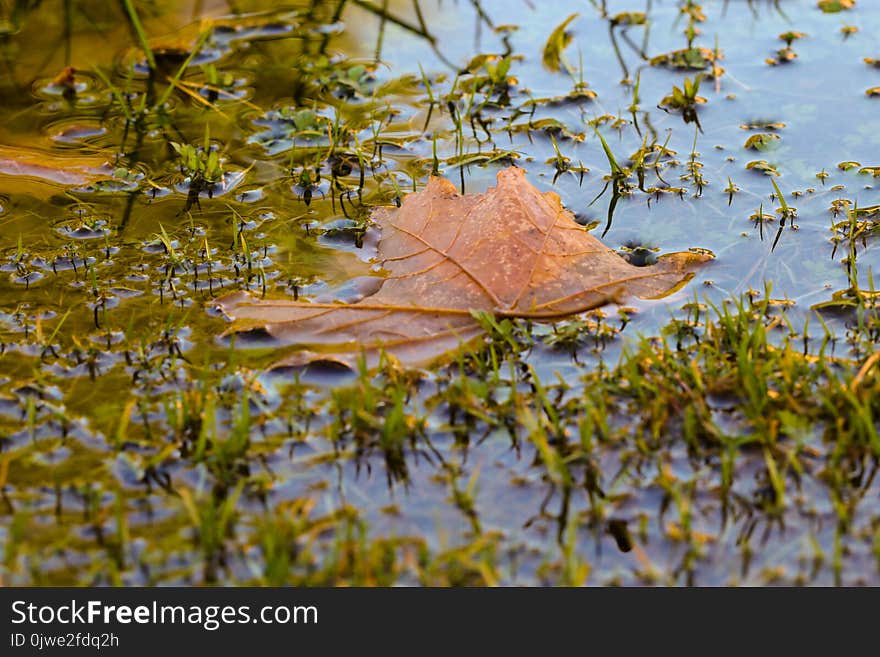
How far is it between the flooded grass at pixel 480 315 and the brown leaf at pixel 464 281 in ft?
0.20

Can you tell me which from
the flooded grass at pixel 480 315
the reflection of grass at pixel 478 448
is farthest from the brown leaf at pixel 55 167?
the reflection of grass at pixel 478 448

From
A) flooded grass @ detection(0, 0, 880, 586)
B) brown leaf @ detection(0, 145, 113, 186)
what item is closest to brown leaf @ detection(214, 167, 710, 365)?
flooded grass @ detection(0, 0, 880, 586)

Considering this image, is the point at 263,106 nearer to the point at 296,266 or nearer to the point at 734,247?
the point at 296,266

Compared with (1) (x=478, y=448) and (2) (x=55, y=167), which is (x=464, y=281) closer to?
(1) (x=478, y=448)

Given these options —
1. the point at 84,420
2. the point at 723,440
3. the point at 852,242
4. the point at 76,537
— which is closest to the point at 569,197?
the point at 852,242

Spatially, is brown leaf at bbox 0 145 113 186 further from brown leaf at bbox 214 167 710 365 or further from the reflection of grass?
the reflection of grass

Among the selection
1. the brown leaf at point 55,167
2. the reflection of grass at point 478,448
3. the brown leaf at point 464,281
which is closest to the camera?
the reflection of grass at point 478,448

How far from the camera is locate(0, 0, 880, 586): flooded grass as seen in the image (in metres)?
2.08

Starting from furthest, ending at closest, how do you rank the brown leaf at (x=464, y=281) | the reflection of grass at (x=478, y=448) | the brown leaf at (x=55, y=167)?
the brown leaf at (x=55, y=167), the brown leaf at (x=464, y=281), the reflection of grass at (x=478, y=448)

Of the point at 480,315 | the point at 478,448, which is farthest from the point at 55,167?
the point at 478,448

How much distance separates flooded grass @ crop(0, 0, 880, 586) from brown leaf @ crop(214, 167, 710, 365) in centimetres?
6

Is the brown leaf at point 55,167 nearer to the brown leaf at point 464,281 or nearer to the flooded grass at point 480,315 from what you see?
the flooded grass at point 480,315

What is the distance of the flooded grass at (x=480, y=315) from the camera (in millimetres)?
2076

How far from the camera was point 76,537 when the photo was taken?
208 cm
